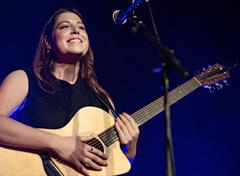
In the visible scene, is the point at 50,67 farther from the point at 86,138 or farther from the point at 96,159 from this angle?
the point at 96,159

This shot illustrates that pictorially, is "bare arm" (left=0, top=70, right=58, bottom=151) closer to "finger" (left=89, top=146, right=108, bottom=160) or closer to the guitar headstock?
"finger" (left=89, top=146, right=108, bottom=160)

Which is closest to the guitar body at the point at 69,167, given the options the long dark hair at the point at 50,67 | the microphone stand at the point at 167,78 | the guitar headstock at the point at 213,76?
the long dark hair at the point at 50,67

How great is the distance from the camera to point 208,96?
3.62 metres

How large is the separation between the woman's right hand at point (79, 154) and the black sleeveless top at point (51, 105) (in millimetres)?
163

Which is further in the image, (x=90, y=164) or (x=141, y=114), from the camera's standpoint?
(x=141, y=114)

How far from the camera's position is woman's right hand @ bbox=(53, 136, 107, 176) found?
7.86 ft

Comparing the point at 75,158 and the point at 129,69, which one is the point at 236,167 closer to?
the point at 129,69

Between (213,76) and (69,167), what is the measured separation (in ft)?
4.99

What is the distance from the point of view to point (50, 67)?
287 cm

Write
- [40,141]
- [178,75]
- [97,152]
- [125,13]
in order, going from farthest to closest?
[178,75]
[97,152]
[40,141]
[125,13]

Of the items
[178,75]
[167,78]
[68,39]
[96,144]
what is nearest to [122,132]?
[96,144]

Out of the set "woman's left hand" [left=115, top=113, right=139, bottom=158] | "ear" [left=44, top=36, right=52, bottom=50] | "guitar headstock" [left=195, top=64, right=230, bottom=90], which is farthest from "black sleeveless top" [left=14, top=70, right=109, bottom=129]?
"guitar headstock" [left=195, top=64, right=230, bottom=90]

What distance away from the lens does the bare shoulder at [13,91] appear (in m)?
2.51

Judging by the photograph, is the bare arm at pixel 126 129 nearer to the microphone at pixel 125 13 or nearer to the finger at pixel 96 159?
the finger at pixel 96 159
